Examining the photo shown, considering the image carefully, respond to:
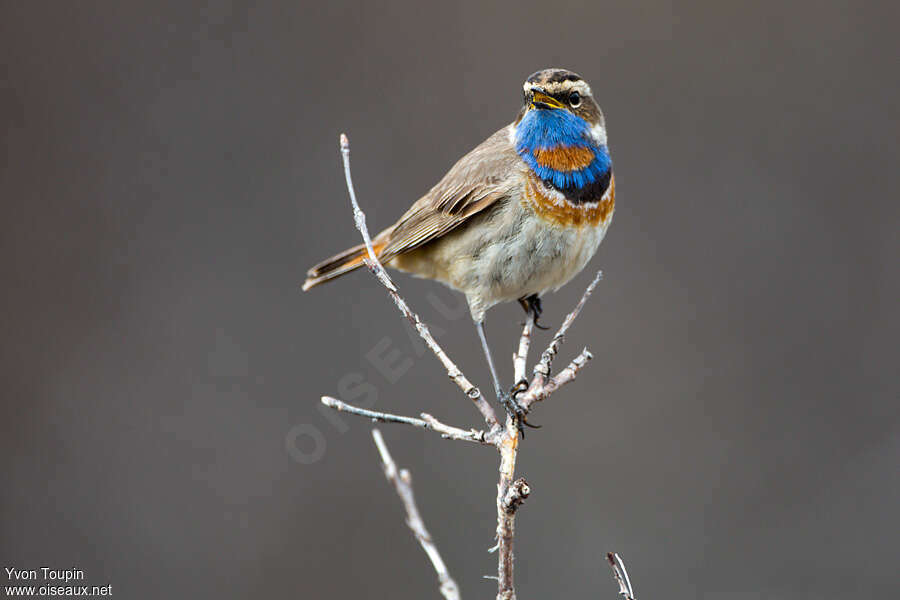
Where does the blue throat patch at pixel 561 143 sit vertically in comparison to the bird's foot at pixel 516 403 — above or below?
above

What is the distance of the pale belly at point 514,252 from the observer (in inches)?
178

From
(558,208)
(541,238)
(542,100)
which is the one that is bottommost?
(541,238)

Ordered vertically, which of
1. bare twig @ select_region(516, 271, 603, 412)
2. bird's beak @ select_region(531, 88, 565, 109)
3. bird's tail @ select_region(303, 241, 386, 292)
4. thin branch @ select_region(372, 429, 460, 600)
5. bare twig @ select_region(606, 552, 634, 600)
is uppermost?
bird's tail @ select_region(303, 241, 386, 292)

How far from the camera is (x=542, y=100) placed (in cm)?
443

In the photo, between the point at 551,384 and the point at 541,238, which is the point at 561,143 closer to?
the point at 541,238

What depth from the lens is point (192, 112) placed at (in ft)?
23.0

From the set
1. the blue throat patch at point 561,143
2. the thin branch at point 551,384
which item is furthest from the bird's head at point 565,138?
the thin branch at point 551,384

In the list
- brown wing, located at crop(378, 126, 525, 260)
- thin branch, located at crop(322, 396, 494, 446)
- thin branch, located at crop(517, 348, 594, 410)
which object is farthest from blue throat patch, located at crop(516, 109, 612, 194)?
thin branch, located at crop(322, 396, 494, 446)

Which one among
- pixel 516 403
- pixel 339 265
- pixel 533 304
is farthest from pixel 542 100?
pixel 339 265

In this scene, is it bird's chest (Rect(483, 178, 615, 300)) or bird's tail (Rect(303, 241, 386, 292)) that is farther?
bird's tail (Rect(303, 241, 386, 292))

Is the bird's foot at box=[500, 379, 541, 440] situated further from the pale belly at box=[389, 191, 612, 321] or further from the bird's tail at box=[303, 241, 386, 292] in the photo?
the bird's tail at box=[303, 241, 386, 292]

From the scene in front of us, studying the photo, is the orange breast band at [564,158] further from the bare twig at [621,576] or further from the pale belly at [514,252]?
the bare twig at [621,576]

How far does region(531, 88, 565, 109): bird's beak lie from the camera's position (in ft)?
14.5

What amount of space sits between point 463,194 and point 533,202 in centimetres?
40
